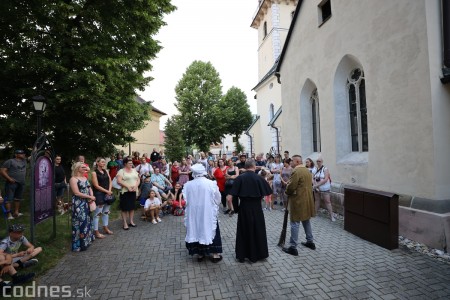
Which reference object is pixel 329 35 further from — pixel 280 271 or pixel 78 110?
pixel 78 110

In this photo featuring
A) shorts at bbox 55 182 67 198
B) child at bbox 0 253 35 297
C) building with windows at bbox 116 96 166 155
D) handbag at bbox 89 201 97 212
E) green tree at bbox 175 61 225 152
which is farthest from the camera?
building with windows at bbox 116 96 166 155

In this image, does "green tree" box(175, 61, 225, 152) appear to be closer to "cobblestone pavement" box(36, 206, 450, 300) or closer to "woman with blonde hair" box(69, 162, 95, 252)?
"woman with blonde hair" box(69, 162, 95, 252)

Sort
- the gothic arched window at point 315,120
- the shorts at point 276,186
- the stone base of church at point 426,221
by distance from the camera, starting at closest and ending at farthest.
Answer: the stone base of church at point 426,221 < the shorts at point 276,186 < the gothic arched window at point 315,120

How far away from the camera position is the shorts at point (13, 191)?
25.3ft

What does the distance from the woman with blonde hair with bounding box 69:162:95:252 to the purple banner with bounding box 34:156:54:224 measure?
0.72m

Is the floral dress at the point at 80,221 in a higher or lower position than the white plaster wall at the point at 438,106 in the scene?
lower

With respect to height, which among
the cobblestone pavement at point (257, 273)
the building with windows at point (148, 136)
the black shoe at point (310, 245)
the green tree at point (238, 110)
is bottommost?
the cobblestone pavement at point (257, 273)

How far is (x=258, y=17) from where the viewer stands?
28484 millimetres

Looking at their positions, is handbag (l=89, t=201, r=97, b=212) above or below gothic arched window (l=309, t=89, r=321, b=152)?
below

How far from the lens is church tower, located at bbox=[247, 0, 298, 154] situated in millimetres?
25141

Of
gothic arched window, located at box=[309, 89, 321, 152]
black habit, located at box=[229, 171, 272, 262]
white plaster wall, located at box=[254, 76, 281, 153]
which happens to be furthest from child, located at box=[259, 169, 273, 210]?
white plaster wall, located at box=[254, 76, 281, 153]

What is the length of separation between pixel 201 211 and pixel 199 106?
32064mm

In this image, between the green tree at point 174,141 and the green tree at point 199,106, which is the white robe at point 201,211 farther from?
the green tree at point 174,141

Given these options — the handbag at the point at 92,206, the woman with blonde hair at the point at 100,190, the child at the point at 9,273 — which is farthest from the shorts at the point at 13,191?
the child at the point at 9,273
